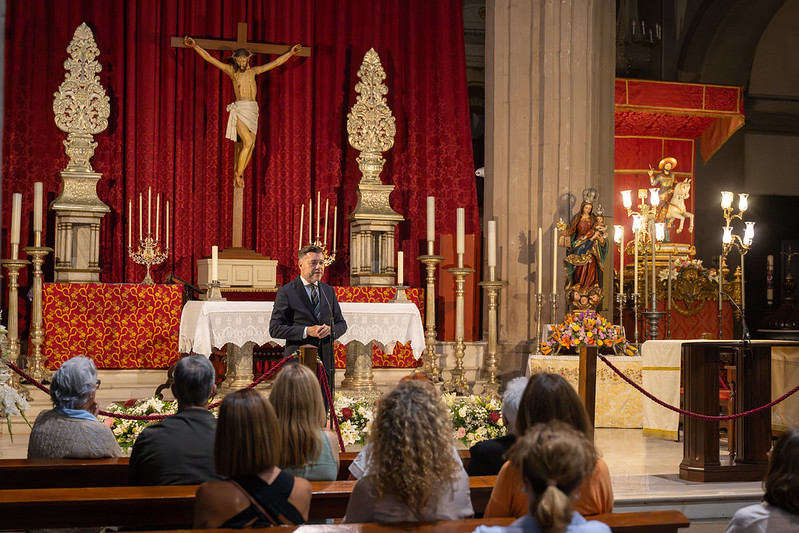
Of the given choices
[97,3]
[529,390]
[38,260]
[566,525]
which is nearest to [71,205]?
[38,260]

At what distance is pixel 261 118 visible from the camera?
11.2 m

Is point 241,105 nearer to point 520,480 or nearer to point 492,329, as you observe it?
point 492,329

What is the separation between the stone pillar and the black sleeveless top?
7615mm

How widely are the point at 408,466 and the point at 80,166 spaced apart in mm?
7962

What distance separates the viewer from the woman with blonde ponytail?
2193mm

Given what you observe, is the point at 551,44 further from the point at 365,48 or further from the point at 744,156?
the point at 744,156

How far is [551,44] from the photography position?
34.5ft

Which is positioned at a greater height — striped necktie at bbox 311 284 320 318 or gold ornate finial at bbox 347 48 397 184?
gold ornate finial at bbox 347 48 397 184

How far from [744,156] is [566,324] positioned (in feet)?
21.7

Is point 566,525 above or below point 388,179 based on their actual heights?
below

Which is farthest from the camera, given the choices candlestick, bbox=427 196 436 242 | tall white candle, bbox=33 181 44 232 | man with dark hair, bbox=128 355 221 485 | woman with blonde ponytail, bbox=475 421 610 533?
candlestick, bbox=427 196 436 242

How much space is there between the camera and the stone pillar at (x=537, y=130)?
10.4 m

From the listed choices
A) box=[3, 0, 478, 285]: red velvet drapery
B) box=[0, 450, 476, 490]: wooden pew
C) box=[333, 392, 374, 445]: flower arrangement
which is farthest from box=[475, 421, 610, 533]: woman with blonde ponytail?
box=[3, 0, 478, 285]: red velvet drapery

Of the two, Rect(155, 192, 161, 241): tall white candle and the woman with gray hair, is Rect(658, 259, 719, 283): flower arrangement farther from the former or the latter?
the woman with gray hair
